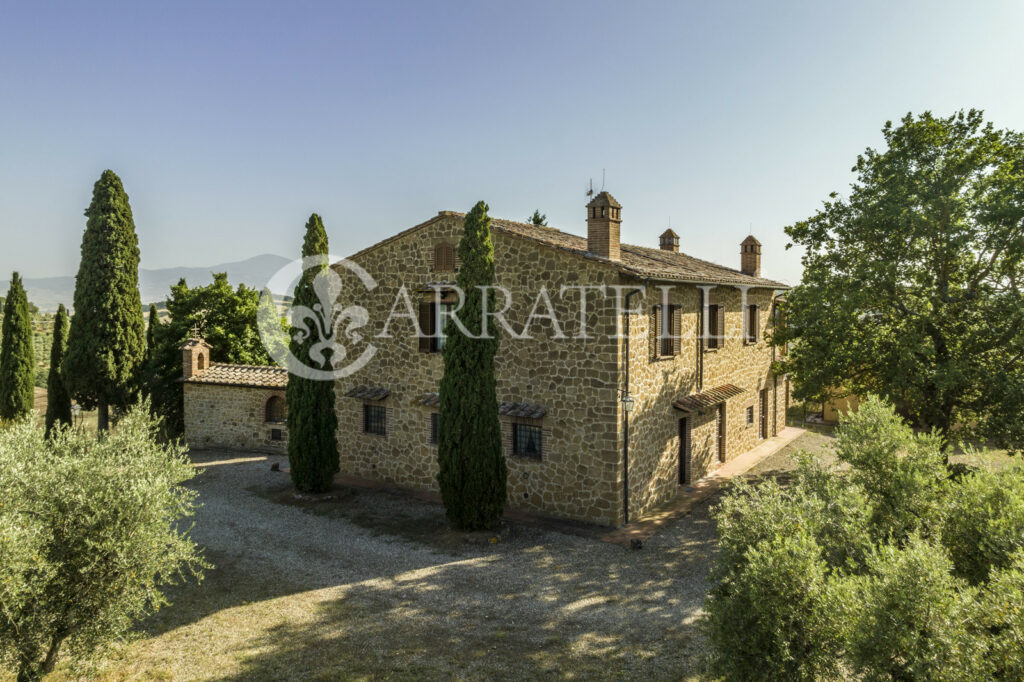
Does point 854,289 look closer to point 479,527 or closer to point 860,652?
point 479,527

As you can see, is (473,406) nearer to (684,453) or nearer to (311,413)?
(311,413)

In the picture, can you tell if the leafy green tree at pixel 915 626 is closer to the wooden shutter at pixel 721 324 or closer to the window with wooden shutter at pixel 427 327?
the window with wooden shutter at pixel 427 327

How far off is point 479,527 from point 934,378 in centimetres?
1107

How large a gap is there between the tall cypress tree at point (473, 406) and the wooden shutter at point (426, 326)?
3374mm

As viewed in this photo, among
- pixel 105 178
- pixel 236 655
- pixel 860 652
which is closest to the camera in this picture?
pixel 860 652

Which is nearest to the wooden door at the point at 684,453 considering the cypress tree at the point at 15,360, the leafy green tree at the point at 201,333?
the leafy green tree at the point at 201,333

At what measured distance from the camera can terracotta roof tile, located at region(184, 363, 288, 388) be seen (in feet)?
71.4

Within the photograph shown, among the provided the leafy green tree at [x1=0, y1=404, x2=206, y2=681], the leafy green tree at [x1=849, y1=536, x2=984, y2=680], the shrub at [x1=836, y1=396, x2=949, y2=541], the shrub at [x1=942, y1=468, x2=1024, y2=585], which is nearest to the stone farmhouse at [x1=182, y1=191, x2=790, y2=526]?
the shrub at [x1=836, y1=396, x2=949, y2=541]

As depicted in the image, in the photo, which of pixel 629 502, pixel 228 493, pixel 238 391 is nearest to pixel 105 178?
pixel 238 391

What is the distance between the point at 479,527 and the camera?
530 inches

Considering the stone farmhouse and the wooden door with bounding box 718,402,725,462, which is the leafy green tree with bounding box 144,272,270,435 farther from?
the wooden door with bounding box 718,402,725,462

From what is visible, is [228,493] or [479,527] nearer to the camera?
[479,527]

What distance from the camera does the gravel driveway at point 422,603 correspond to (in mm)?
8289

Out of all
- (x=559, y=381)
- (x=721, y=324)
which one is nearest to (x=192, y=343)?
(x=559, y=381)
